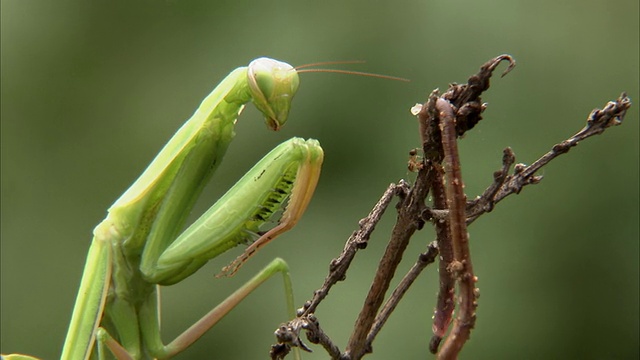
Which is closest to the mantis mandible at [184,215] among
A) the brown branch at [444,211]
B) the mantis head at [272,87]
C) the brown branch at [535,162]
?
the mantis head at [272,87]

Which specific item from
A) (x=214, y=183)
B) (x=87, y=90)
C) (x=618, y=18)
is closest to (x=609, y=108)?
(x=618, y=18)

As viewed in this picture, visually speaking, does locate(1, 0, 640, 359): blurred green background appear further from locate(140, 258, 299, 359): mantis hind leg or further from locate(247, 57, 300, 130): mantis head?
locate(247, 57, 300, 130): mantis head

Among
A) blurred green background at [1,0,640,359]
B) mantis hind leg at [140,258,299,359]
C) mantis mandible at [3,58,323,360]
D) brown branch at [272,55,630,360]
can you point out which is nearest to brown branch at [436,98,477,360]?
brown branch at [272,55,630,360]

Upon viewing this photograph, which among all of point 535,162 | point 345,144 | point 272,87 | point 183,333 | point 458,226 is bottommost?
point 183,333

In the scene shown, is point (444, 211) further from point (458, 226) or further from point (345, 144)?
point (345, 144)

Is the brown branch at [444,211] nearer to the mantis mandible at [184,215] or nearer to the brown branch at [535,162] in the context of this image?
the brown branch at [535,162]

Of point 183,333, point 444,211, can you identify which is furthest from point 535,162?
point 183,333

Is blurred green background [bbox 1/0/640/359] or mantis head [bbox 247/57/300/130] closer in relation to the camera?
mantis head [bbox 247/57/300/130]
